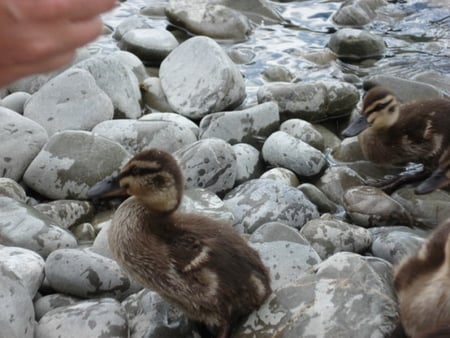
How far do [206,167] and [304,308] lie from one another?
1357 mm

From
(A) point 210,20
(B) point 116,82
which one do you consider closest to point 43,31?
(B) point 116,82

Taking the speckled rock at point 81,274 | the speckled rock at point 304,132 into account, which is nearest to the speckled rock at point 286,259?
the speckled rock at point 81,274

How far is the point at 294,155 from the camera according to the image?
4.36 metres

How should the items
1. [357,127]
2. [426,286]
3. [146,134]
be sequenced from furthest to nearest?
[357,127] → [146,134] → [426,286]

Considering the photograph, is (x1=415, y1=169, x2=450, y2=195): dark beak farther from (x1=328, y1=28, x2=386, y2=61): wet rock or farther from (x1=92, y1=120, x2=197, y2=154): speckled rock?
(x1=328, y1=28, x2=386, y2=61): wet rock

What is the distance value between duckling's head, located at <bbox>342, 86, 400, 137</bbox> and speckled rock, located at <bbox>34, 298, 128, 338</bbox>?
2.28m

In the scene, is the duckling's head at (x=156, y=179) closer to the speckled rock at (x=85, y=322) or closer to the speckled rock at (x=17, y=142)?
the speckled rock at (x=85, y=322)

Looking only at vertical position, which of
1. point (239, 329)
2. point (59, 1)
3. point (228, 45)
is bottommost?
point (228, 45)

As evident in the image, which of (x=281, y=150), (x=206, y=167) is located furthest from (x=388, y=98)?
(x=206, y=167)

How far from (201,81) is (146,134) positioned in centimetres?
82

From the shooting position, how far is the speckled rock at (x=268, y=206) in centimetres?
373

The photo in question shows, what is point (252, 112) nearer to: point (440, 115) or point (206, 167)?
point (206, 167)

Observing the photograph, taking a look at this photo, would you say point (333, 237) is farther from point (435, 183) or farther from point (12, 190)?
point (12, 190)

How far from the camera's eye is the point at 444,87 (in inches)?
219
